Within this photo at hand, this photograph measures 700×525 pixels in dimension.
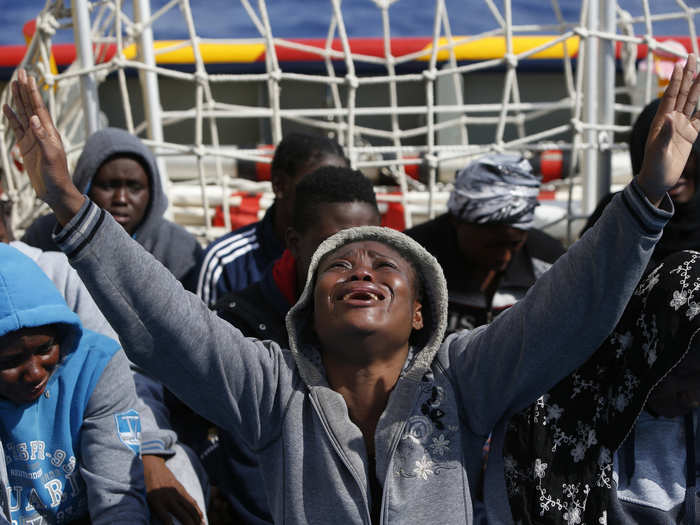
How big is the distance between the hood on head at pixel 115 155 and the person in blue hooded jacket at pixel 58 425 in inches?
39.7

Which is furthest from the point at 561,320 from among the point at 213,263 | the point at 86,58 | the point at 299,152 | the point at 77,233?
the point at 86,58

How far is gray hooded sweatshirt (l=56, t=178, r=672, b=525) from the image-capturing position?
1.31 meters

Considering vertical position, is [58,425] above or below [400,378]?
below

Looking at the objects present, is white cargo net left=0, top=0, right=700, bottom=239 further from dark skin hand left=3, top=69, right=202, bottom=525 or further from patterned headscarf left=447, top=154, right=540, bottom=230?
dark skin hand left=3, top=69, right=202, bottom=525

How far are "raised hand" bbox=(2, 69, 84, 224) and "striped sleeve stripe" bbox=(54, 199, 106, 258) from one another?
33 mm

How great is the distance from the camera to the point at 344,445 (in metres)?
1.46

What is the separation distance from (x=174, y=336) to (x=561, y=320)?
0.66 meters

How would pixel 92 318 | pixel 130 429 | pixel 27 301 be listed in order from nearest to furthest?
pixel 27 301, pixel 130 429, pixel 92 318

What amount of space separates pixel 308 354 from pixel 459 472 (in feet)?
1.21

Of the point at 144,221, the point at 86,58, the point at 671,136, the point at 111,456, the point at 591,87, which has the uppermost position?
the point at 671,136

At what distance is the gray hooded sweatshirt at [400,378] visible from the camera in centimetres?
131

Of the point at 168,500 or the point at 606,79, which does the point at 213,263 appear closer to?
the point at 168,500

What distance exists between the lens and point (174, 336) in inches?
53.4

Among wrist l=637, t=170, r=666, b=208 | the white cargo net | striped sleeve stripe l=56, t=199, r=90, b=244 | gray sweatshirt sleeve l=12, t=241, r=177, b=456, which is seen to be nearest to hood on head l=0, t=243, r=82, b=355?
gray sweatshirt sleeve l=12, t=241, r=177, b=456
